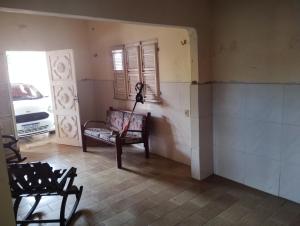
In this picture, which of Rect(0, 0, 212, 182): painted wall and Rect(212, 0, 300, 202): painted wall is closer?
Rect(0, 0, 212, 182): painted wall

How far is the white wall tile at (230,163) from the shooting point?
10.4 ft

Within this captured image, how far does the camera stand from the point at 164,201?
9.47 ft

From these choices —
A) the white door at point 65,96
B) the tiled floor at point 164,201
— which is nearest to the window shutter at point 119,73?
the white door at point 65,96

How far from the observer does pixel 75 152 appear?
15.6 feet

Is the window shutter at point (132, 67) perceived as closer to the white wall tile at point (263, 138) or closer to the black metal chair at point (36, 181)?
the white wall tile at point (263, 138)

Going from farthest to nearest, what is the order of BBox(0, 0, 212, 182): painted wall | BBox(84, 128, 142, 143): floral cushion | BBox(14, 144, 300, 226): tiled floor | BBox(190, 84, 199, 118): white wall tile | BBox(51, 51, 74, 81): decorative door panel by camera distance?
BBox(51, 51, 74, 81): decorative door panel, BBox(84, 128, 142, 143): floral cushion, BBox(190, 84, 199, 118): white wall tile, BBox(14, 144, 300, 226): tiled floor, BBox(0, 0, 212, 182): painted wall

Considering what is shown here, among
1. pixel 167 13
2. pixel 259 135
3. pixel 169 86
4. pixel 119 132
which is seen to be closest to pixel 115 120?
pixel 119 132

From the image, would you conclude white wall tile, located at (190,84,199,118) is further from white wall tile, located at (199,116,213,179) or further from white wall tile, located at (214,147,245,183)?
white wall tile, located at (214,147,245,183)

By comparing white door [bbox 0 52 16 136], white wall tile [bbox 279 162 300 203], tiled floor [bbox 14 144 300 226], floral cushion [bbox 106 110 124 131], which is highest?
white door [bbox 0 52 16 136]

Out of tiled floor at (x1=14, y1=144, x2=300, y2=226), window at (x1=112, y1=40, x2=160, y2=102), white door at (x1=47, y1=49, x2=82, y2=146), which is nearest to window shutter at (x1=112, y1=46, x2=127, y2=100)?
window at (x1=112, y1=40, x2=160, y2=102)

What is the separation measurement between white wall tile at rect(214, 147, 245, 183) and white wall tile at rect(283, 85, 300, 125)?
2.41ft

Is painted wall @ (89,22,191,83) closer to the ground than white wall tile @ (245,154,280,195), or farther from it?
farther from it

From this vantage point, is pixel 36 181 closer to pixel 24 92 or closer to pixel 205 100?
pixel 205 100

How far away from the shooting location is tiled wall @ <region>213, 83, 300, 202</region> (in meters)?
2.65
